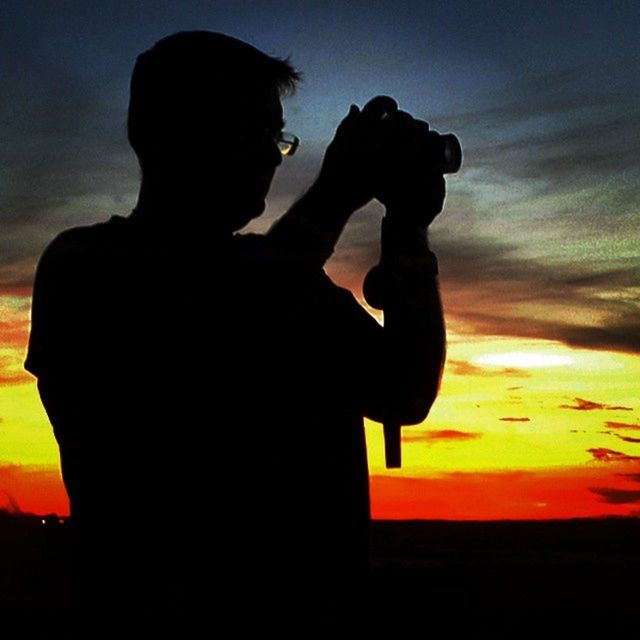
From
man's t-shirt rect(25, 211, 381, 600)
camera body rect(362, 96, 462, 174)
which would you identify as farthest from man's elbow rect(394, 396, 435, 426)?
camera body rect(362, 96, 462, 174)

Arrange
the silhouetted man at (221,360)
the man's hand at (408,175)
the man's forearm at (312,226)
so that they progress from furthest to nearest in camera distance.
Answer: the man's hand at (408,175) → the man's forearm at (312,226) → the silhouetted man at (221,360)

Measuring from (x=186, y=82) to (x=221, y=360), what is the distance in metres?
0.58

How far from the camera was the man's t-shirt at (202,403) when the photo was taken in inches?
75.2

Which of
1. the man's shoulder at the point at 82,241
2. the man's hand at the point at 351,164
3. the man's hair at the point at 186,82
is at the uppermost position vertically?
the man's hair at the point at 186,82

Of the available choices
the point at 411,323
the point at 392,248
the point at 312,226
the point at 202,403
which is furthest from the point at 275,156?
the point at 202,403

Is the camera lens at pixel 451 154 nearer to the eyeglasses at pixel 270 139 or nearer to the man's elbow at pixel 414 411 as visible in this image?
the eyeglasses at pixel 270 139

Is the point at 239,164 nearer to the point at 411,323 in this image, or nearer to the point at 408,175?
the point at 408,175

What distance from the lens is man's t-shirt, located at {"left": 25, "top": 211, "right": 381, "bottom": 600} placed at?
191 cm

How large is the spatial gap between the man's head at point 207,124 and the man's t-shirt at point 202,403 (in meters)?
0.13

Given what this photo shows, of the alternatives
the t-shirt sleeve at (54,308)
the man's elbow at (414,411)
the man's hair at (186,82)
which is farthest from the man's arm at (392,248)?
the t-shirt sleeve at (54,308)

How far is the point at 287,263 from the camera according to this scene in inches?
79.7

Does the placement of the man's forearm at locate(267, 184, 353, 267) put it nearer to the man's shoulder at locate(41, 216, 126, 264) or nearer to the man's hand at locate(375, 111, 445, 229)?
the man's hand at locate(375, 111, 445, 229)

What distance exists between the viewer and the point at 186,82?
2.12 metres

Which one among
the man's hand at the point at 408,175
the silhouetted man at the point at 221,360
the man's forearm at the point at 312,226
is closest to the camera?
the silhouetted man at the point at 221,360
